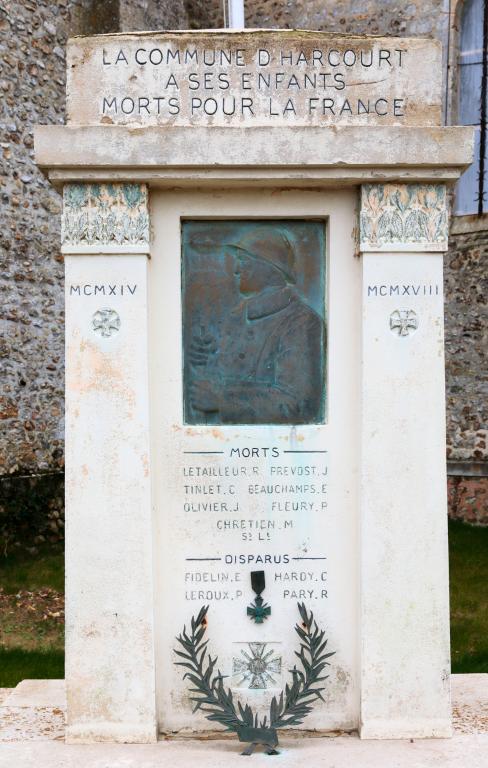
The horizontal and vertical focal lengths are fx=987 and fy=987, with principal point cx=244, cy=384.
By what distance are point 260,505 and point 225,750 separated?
4.00 feet

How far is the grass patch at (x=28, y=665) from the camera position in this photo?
7.59 m

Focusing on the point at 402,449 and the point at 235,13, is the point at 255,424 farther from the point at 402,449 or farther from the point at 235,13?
the point at 235,13

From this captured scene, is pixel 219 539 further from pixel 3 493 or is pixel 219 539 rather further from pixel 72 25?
pixel 72 25

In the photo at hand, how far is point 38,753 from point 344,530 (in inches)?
73.6

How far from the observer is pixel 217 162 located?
4.88 m

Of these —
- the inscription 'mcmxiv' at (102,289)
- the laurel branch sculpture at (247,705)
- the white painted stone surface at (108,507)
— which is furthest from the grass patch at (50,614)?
the inscription 'mcmxiv' at (102,289)

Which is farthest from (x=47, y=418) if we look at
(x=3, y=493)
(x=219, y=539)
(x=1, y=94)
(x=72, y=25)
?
(x=219, y=539)

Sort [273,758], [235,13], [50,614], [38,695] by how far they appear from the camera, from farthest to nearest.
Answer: [50,614]
[235,13]
[38,695]
[273,758]

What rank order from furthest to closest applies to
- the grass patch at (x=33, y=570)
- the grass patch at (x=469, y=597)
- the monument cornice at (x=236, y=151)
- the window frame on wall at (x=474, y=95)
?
the window frame on wall at (x=474, y=95) → the grass patch at (x=33, y=570) → the grass patch at (x=469, y=597) → the monument cornice at (x=236, y=151)

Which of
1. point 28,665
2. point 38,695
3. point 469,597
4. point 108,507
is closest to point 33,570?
point 28,665

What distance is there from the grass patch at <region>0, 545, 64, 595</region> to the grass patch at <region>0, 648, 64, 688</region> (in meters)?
1.84

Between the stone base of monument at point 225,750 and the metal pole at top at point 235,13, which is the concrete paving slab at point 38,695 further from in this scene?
the metal pole at top at point 235,13

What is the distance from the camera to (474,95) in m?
14.1

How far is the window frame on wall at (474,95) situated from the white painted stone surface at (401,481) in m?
9.26
